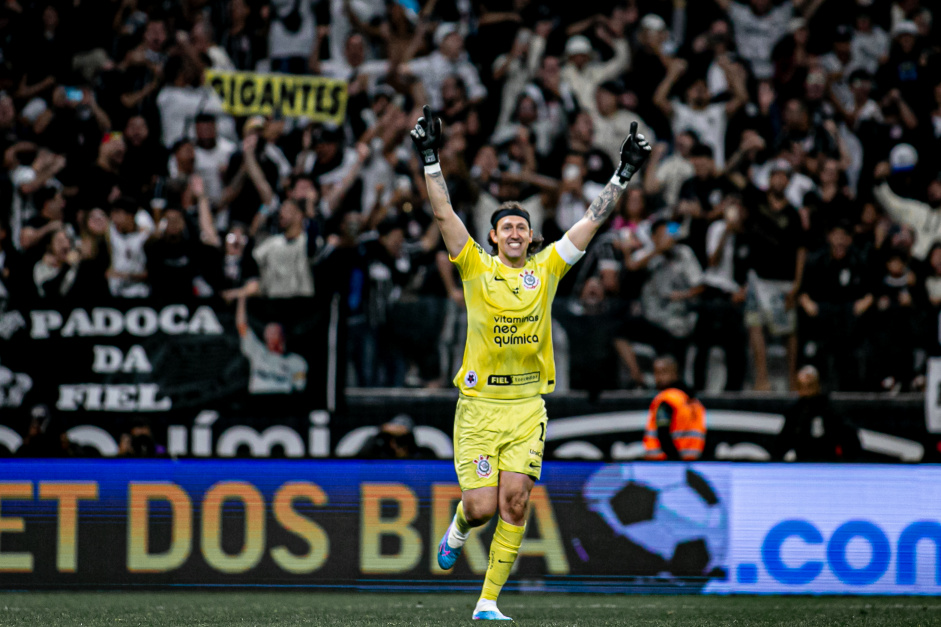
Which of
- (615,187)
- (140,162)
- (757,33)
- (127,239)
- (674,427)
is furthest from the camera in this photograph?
(757,33)

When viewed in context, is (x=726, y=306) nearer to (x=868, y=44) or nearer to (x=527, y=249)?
(x=527, y=249)

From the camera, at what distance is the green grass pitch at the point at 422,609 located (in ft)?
25.1

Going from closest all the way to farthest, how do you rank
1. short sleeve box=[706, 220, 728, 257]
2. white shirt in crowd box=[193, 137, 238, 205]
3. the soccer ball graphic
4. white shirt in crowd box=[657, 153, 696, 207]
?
the soccer ball graphic, short sleeve box=[706, 220, 728, 257], white shirt in crowd box=[193, 137, 238, 205], white shirt in crowd box=[657, 153, 696, 207]

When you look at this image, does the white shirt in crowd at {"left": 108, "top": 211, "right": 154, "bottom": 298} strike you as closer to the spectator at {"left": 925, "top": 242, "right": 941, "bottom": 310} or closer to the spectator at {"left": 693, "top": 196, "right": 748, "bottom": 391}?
the spectator at {"left": 693, "top": 196, "right": 748, "bottom": 391}

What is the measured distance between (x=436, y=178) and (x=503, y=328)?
1008 millimetres

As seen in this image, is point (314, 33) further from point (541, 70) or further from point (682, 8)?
point (682, 8)

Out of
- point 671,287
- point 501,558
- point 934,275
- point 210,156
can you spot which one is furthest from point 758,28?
point 501,558

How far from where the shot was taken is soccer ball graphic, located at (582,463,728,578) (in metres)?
9.44

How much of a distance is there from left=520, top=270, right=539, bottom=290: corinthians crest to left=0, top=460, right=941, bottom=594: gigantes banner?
2.25m

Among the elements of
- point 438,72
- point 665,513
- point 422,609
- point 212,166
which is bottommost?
point 422,609

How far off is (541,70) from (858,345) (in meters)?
5.44

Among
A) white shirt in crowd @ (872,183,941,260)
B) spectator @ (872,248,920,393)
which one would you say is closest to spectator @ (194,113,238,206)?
spectator @ (872,248,920,393)

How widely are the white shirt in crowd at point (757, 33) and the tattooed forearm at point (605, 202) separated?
9.60 m

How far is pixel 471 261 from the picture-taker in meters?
7.70
